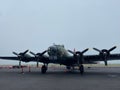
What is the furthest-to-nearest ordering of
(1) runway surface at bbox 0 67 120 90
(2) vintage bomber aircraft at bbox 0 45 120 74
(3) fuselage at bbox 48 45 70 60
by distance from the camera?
(3) fuselage at bbox 48 45 70 60, (2) vintage bomber aircraft at bbox 0 45 120 74, (1) runway surface at bbox 0 67 120 90

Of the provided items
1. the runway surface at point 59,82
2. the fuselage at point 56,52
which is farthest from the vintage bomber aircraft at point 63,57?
the runway surface at point 59,82

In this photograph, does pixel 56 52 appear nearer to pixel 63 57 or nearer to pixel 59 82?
pixel 63 57

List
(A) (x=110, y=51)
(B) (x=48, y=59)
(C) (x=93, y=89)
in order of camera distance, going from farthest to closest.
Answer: (B) (x=48, y=59)
(A) (x=110, y=51)
(C) (x=93, y=89)

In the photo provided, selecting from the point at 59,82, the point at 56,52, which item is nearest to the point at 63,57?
the point at 56,52

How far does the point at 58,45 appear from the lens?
134 feet

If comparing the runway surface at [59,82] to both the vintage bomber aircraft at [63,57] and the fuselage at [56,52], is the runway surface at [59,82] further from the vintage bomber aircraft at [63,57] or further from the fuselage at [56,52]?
the fuselage at [56,52]

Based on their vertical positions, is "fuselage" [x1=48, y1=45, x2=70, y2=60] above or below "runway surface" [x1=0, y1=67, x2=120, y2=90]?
above

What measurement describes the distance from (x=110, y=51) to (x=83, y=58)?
4.28 meters

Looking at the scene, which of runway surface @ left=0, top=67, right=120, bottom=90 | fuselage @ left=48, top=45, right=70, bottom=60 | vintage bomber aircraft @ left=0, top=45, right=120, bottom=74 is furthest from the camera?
fuselage @ left=48, top=45, right=70, bottom=60

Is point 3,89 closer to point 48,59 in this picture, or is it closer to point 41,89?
point 41,89

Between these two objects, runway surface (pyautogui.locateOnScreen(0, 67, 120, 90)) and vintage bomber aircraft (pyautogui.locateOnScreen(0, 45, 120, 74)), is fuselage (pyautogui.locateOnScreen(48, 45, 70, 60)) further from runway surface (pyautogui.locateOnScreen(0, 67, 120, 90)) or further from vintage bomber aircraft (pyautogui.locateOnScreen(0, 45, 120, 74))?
runway surface (pyautogui.locateOnScreen(0, 67, 120, 90))

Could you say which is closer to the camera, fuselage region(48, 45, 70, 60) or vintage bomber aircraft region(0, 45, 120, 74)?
vintage bomber aircraft region(0, 45, 120, 74)

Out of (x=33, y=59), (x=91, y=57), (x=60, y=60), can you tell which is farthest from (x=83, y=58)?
(x=33, y=59)

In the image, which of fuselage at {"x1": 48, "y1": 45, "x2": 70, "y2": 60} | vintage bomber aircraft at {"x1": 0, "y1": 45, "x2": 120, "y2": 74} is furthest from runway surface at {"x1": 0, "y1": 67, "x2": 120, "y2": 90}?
fuselage at {"x1": 48, "y1": 45, "x2": 70, "y2": 60}
